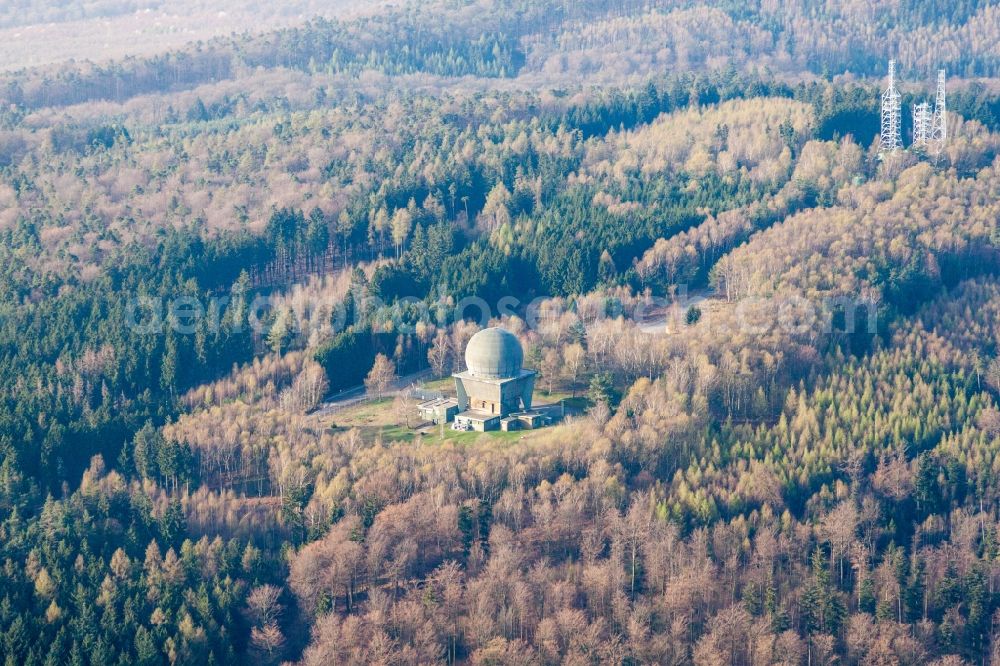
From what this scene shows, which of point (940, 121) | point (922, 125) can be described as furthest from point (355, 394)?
point (940, 121)

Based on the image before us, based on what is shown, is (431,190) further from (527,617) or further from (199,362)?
(527,617)

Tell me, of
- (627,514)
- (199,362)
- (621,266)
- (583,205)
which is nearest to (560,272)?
(621,266)

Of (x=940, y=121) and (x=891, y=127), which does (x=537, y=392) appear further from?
(x=940, y=121)

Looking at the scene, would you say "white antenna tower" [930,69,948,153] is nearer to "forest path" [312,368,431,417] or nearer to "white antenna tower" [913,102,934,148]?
"white antenna tower" [913,102,934,148]

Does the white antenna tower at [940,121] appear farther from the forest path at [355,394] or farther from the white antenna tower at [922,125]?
the forest path at [355,394]

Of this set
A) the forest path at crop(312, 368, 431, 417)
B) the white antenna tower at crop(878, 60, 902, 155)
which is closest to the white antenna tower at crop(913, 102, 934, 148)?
the white antenna tower at crop(878, 60, 902, 155)

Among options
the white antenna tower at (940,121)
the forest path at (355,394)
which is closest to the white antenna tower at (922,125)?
the white antenna tower at (940,121)
